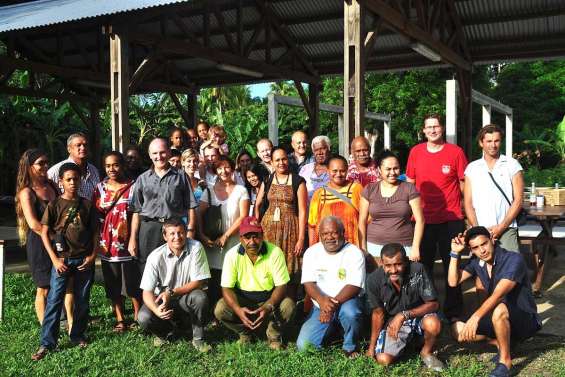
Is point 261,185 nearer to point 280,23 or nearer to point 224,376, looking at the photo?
point 224,376

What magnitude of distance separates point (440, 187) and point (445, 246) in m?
0.47

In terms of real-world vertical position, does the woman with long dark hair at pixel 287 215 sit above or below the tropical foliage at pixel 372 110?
below

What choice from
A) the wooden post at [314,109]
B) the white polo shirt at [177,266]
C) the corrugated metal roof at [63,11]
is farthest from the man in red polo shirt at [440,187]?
the wooden post at [314,109]

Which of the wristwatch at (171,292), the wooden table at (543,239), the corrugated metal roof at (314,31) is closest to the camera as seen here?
the wristwatch at (171,292)

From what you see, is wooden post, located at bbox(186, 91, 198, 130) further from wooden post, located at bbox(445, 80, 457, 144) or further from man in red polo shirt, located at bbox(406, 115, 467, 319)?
man in red polo shirt, located at bbox(406, 115, 467, 319)

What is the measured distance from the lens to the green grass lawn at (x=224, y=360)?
A: 3.61 m

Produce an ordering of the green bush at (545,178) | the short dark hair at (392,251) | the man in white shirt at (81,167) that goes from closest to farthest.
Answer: the short dark hair at (392,251), the man in white shirt at (81,167), the green bush at (545,178)

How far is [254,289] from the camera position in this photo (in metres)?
4.20

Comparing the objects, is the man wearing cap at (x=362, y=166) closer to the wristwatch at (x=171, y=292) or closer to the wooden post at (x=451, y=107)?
the wristwatch at (x=171, y=292)

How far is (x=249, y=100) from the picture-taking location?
28609 mm

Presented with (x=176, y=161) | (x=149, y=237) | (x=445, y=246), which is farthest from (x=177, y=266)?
(x=445, y=246)

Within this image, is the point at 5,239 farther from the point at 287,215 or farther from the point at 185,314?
the point at 287,215

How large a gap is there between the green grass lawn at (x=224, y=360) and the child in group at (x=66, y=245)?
24 centimetres

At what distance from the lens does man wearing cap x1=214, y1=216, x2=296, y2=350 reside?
4094 mm
